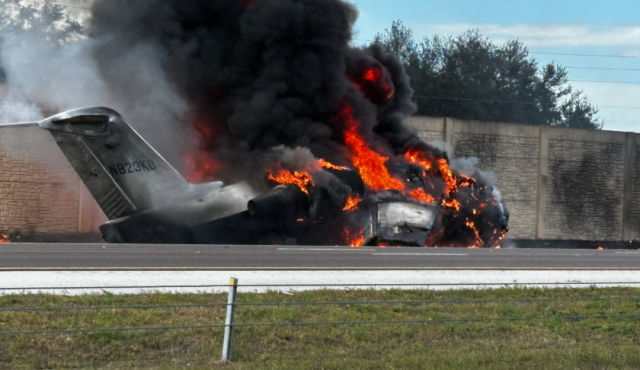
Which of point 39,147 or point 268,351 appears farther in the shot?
point 39,147

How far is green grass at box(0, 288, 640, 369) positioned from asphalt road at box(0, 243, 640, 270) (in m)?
3.11

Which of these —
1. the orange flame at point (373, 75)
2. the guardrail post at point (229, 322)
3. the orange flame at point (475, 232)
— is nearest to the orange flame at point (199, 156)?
the orange flame at point (373, 75)

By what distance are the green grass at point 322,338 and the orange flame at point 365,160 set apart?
15.7 metres

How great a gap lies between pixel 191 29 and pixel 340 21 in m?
5.58

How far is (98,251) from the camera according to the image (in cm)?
1731

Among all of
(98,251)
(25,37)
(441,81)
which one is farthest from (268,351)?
(441,81)

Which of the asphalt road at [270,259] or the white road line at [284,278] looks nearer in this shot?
the white road line at [284,278]

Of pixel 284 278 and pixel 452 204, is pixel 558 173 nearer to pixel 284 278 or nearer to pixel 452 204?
pixel 452 204

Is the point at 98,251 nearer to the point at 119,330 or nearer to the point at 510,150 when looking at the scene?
the point at 119,330

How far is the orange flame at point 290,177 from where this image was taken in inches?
979

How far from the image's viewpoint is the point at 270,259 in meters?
16.7

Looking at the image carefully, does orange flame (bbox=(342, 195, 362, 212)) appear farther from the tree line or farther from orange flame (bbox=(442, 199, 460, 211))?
the tree line

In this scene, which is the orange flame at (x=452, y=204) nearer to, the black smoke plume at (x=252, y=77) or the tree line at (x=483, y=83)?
the black smoke plume at (x=252, y=77)

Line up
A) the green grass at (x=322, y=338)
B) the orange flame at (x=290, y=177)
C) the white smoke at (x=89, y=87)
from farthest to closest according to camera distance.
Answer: the white smoke at (x=89, y=87) → the orange flame at (x=290, y=177) → the green grass at (x=322, y=338)
